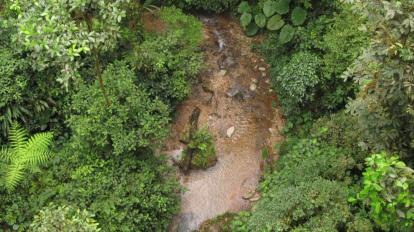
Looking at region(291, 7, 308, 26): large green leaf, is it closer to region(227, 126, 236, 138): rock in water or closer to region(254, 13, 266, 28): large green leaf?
region(254, 13, 266, 28): large green leaf

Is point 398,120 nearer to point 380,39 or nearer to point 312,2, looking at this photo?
point 380,39

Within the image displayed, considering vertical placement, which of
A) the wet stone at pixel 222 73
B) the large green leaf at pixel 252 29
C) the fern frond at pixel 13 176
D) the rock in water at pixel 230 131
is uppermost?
the large green leaf at pixel 252 29

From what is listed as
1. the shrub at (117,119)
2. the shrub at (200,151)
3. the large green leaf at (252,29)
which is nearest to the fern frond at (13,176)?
the shrub at (117,119)

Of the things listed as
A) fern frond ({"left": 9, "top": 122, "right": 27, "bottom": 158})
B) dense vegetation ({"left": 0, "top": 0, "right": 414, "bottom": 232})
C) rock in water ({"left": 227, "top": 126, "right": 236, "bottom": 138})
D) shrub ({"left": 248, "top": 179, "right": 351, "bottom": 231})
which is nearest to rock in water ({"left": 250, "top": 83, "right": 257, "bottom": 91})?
dense vegetation ({"left": 0, "top": 0, "right": 414, "bottom": 232})

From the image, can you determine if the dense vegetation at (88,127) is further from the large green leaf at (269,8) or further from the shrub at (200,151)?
the large green leaf at (269,8)

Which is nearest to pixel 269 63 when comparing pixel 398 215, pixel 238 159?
pixel 238 159
